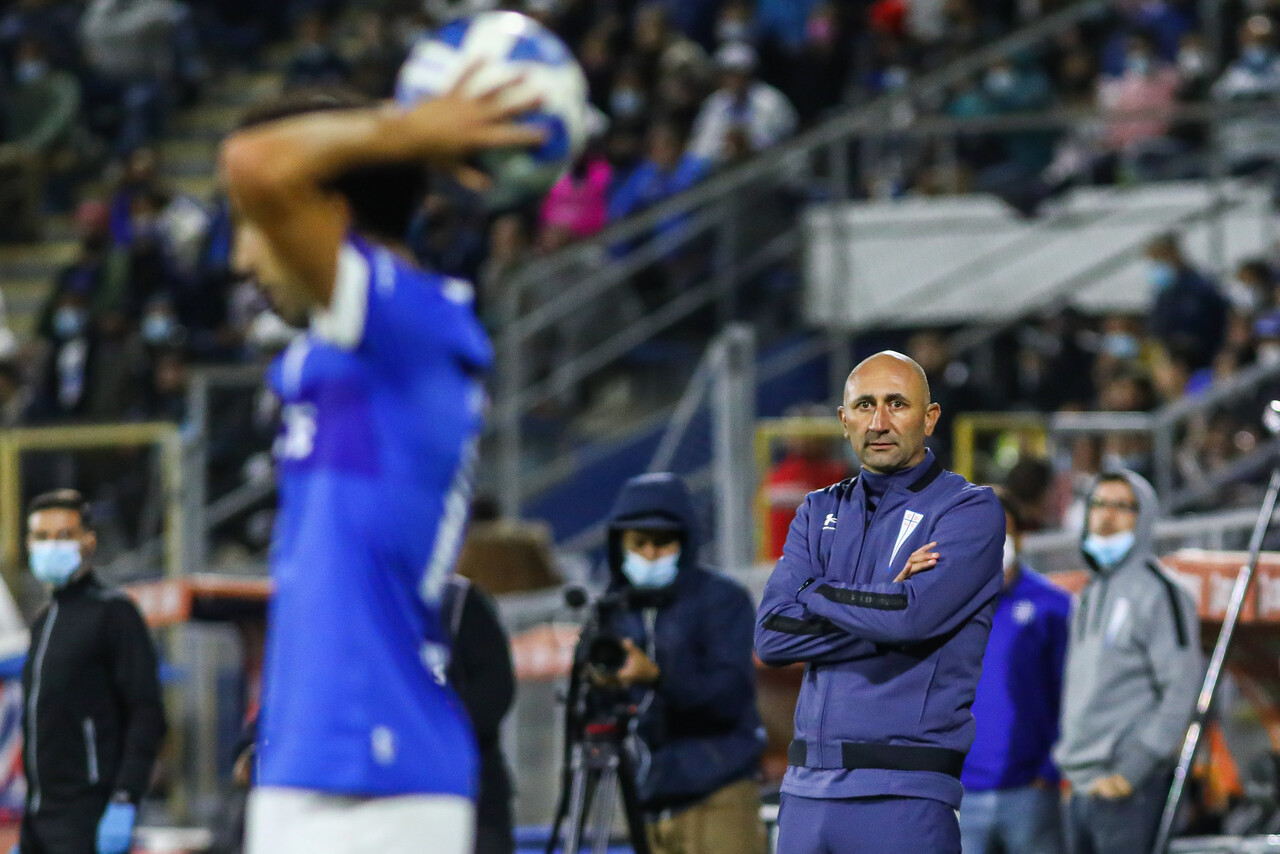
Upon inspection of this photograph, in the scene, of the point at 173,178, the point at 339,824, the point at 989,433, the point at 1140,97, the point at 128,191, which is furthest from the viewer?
the point at 173,178

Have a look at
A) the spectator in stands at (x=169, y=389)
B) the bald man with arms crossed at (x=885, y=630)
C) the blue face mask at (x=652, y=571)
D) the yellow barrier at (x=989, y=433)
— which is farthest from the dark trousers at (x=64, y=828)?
the spectator in stands at (x=169, y=389)

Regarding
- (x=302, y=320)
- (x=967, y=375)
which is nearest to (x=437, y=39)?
(x=302, y=320)

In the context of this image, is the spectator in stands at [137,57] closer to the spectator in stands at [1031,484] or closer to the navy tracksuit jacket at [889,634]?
the spectator in stands at [1031,484]

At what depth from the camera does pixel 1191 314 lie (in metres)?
11.8

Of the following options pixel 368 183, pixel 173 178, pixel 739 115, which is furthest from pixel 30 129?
pixel 368 183

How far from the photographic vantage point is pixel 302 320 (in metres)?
2.89

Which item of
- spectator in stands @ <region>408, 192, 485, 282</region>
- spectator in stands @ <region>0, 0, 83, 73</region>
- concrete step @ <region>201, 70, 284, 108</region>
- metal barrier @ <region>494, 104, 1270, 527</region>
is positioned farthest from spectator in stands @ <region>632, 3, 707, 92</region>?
spectator in stands @ <region>0, 0, 83, 73</region>

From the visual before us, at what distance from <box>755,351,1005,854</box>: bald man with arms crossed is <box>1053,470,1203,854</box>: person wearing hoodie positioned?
2078 millimetres

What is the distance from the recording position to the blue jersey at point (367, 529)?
2863 mm

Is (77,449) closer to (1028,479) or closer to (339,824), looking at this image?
(1028,479)

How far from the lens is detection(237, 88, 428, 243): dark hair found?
288 centimetres

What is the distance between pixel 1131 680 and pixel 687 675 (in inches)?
61.9

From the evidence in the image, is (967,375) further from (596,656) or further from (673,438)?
(596,656)

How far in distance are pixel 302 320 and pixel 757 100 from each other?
12445 mm
